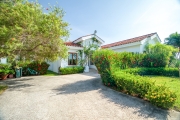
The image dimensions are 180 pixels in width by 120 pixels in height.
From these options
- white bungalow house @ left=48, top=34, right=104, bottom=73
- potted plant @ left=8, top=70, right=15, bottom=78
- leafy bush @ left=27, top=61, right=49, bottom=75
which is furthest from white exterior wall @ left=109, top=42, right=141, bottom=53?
potted plant @ left=8, top=70, right=15, bottom=78

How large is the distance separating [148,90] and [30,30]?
7.84 meters

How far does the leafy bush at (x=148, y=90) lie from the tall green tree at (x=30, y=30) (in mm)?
5606

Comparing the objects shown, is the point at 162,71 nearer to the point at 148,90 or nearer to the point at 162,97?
the point at 148,90

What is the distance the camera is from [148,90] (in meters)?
5.15

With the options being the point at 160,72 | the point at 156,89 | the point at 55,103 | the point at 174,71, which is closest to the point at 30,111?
the point at 55,103

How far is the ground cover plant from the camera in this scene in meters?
4.57

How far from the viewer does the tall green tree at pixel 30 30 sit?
20.6ft

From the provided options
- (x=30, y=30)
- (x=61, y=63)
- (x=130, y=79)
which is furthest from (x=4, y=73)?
(x=130, y=79)

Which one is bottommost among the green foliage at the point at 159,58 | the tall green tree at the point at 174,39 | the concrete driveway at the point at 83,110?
the concrete driveway at the point at 83,110

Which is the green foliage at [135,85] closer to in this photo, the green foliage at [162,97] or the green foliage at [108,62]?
the green foliage at [162,97]

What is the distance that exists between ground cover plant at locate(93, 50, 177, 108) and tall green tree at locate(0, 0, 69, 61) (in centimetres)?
373

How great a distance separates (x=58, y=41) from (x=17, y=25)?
2.89 m

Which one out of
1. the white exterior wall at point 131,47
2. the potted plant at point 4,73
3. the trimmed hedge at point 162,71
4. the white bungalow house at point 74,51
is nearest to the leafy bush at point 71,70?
the white bungalow house at point 74,51

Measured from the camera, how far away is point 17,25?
646 centimetres
